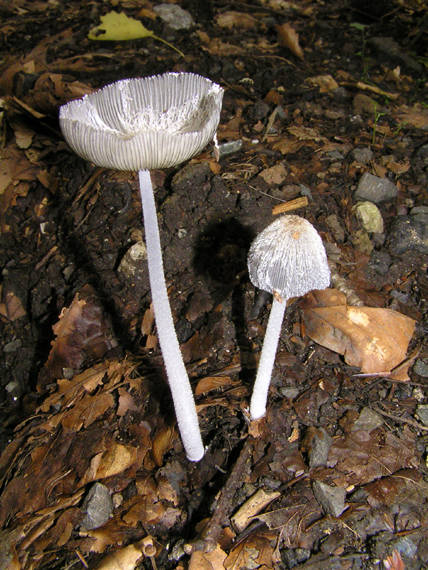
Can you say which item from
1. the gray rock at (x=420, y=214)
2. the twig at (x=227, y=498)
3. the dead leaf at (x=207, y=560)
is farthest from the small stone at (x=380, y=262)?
the dead leaf at (x=207, y=560)

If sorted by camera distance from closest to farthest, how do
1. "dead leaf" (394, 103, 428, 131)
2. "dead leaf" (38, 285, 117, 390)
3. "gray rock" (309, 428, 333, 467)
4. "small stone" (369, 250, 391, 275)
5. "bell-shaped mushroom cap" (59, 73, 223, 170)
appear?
"bell-shaped mushroom cap" (59, 73, 223, 170) → "gray rock" (309, 428, 333, 467) → "dead leaf" (38, 285, 117, 390) → "small stone" (369, 250, 391, 275) → "dead leaf" (394, 103, 428, 131)

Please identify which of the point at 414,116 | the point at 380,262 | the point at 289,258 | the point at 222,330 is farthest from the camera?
the point at 414,116

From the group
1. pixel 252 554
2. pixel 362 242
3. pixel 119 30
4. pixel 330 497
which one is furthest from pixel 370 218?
pixel 119 30

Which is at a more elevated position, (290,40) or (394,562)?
(290,40)

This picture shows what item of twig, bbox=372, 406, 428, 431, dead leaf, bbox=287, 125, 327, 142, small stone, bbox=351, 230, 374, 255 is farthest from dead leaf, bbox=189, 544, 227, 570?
dead leaf, bbox=287, 125, 327, 142

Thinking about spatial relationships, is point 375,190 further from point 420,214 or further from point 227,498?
→ point 227,498

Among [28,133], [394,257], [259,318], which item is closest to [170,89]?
[259,318]

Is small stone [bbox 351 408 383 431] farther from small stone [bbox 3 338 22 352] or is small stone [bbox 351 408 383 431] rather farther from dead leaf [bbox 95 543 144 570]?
small stone [bbox 3 338 22 352]
